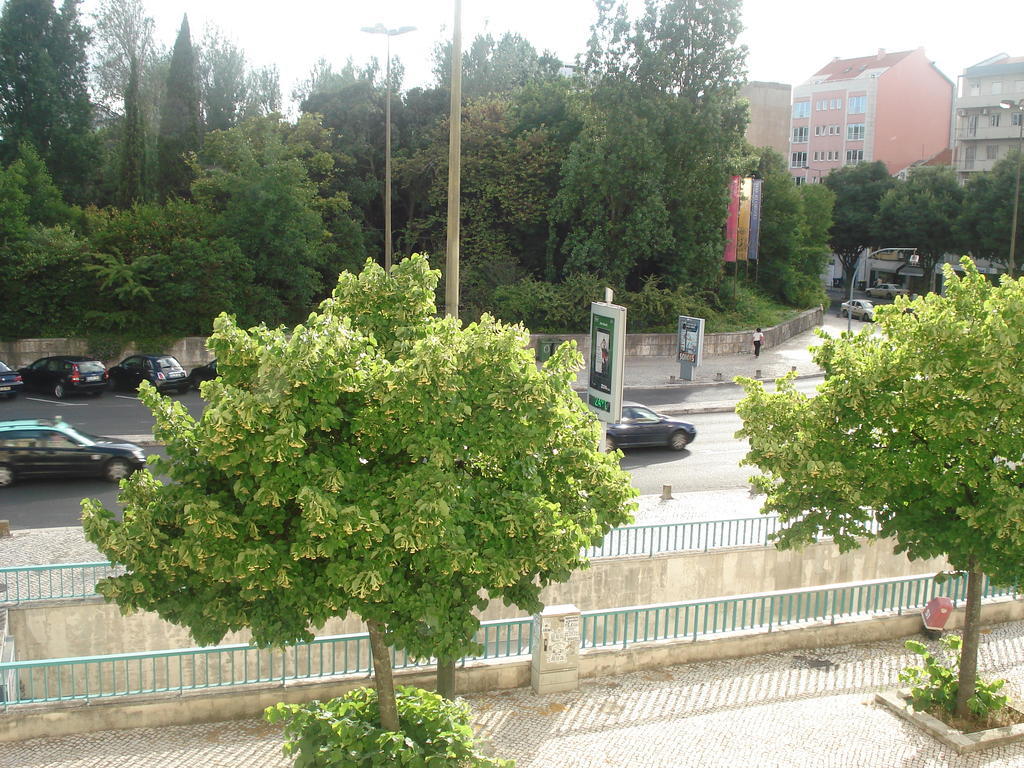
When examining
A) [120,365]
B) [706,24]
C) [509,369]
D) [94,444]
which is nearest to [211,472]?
[509,369]

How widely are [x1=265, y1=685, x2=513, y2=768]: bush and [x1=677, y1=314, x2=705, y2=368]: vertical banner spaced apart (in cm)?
2663

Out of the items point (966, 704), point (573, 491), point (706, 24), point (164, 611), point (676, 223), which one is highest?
point (706, 24)

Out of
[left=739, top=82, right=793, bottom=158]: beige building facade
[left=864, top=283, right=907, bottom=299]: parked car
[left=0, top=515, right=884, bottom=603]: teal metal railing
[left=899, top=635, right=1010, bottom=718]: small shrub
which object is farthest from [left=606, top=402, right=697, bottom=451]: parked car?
[left=864, top=283, right=907, bottom=299]: parked car

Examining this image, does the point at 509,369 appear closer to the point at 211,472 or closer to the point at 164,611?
the point at 211,472

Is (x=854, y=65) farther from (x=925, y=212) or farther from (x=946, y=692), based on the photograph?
(x=946, y=692)

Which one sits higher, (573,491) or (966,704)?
(573,491)

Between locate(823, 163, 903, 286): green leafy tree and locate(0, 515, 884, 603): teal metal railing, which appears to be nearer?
locate(0, 515, 884, 603): teal metal railing

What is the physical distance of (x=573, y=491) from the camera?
8883mm

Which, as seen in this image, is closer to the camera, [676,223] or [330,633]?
[330,633]

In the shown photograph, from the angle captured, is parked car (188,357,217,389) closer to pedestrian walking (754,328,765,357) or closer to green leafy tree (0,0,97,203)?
green leafy tree (0,0,97,203)

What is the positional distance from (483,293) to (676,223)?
8799 mm

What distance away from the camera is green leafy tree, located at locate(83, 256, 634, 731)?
23.8 feet

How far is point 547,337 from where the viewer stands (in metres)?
38.1

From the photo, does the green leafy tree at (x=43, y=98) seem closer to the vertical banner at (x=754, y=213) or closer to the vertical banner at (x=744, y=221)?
the vertical banner at (x=744, y=221)
